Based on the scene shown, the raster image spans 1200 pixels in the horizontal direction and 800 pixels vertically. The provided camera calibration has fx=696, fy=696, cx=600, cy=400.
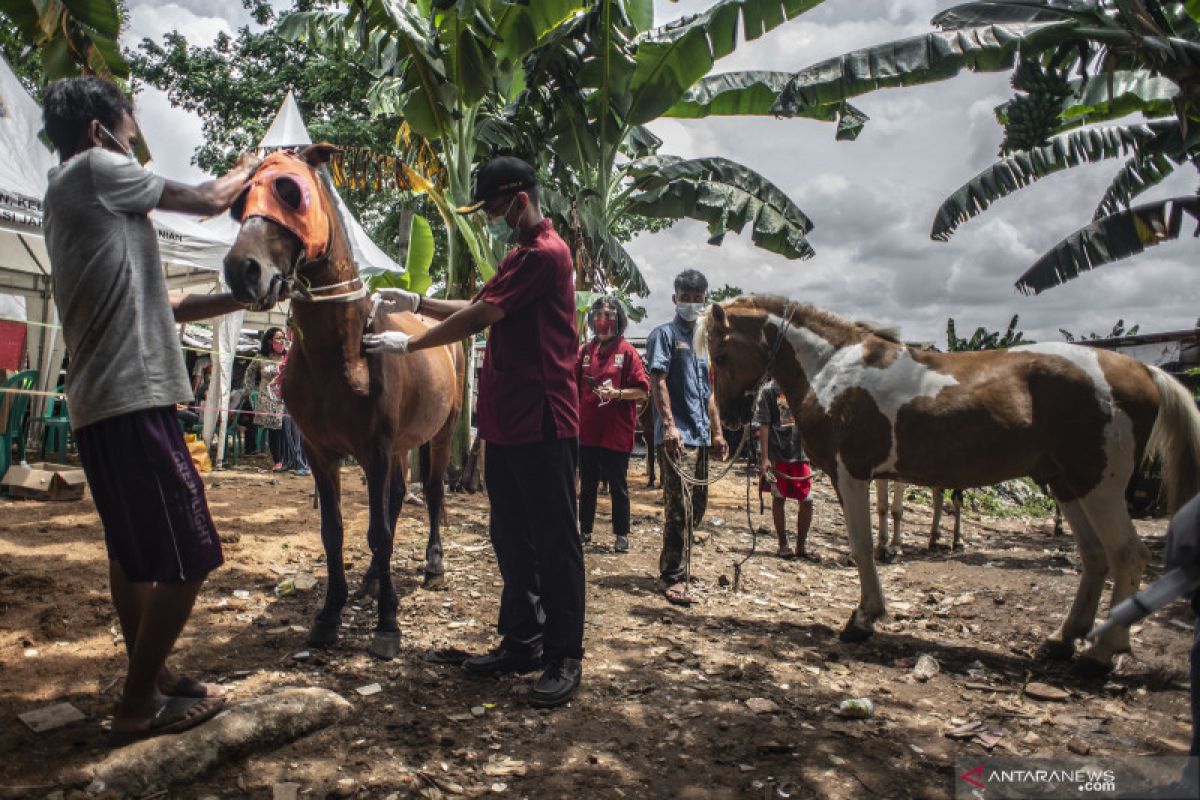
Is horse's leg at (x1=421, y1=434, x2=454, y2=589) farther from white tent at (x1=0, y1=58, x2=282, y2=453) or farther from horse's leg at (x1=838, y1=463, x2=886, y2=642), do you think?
white tent at (x1=0, y1=58, x2=282, y2=453)

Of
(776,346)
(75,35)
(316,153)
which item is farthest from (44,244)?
(776,346)

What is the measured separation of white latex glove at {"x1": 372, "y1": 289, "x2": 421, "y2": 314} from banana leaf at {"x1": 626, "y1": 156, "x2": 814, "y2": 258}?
24.6 ft

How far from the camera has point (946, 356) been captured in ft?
14.3

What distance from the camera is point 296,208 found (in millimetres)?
3156

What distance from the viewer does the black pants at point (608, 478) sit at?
6.66 metres

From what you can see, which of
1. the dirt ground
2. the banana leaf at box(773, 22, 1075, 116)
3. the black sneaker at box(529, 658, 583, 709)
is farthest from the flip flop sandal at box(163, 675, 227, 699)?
the banana leaf at box(773, 22, 1075, 116)

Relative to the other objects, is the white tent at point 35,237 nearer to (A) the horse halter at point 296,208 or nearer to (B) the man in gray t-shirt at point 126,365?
(A) the horse halter at point 296,208

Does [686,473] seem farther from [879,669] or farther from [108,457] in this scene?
[108,457]

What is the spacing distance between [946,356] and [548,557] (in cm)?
282

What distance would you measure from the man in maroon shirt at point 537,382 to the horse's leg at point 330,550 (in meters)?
0.95

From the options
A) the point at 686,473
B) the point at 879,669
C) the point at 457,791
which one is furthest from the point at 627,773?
the point at 686,473

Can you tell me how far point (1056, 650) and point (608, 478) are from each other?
149 inches

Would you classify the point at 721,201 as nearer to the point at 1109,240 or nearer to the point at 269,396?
the point at 1109,240

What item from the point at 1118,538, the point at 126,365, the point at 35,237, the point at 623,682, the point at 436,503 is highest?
the point at 35,237
